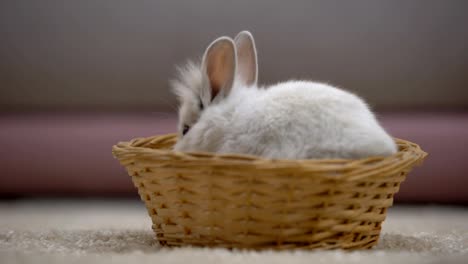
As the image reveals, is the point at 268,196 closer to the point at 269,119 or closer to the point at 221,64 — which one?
the point at 269,119

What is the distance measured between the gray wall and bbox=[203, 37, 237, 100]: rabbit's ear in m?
0.74

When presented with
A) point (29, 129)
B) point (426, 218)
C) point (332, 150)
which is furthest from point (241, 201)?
point (29, 129)

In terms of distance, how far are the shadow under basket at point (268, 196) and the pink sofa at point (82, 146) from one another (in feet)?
2.71

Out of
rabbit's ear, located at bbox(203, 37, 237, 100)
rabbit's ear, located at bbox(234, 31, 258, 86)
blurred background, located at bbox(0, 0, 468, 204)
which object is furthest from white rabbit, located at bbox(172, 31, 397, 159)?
blurred background, located at bbox(0, 0, 468, 204)

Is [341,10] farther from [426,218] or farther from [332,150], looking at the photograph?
[332,150]

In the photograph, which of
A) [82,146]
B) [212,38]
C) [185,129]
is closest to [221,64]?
[185,129]

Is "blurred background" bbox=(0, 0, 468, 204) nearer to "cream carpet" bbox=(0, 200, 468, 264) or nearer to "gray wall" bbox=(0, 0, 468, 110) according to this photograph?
"gray wall" bbox=(0, 0, 468, 110)

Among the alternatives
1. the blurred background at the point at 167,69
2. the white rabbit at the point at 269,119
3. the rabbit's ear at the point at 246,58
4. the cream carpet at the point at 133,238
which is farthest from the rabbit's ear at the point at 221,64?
the blurred background at the point at 167,69

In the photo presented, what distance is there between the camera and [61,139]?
6.05ft

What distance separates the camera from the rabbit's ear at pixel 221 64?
1.07 metres

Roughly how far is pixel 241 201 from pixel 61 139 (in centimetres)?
112

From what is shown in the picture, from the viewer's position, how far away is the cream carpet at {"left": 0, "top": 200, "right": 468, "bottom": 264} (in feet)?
2.77

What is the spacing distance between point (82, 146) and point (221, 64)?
89 cm

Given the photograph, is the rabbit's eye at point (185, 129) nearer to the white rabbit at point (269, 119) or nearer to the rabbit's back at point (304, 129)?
the white rabbit at point (269, 119)
